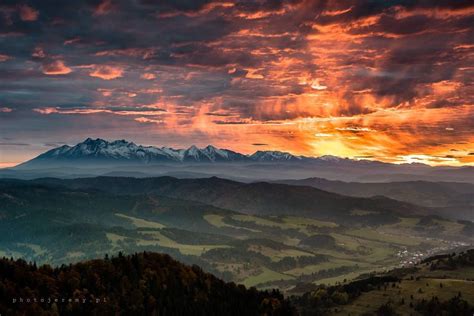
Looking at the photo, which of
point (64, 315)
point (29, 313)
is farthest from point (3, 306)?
point (64, 315)

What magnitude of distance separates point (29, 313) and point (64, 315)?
13.1 meters

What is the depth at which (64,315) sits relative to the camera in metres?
199

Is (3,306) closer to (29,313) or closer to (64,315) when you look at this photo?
(29,313)

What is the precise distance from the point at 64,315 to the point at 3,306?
75.0ft

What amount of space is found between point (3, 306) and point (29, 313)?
10355 mm

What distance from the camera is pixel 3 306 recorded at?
19375cm

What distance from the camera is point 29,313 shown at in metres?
194
